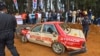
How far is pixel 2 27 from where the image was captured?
730cm

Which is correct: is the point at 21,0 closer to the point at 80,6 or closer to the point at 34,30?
the point at 80,6

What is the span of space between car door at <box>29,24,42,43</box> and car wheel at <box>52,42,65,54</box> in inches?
49.3

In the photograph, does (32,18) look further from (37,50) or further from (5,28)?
(5,28)

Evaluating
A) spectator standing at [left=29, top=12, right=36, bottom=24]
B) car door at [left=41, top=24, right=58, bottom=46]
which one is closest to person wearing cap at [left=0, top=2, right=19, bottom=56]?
car door at [left=41, top=24, right=58, bottom=46]

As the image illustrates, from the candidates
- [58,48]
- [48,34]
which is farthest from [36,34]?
[58,48]

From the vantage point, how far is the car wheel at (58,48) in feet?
42.7

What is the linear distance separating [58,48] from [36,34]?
1806 millimetres

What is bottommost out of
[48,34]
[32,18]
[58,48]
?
[32,18]

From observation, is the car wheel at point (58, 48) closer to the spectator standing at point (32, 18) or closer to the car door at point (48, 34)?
the car door at point (48, 34)

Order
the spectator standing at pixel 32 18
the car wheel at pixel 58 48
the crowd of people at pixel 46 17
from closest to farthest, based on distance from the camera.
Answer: the car wheel at pixel 58 48 → the spectator standing at pixel 32 18 → the crowd of people at pixel 46 17

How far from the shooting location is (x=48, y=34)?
13797 mm

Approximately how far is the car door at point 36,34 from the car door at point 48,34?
318 mm

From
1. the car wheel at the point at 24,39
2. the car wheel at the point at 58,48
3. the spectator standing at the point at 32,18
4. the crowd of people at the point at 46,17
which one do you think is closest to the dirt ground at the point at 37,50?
the car wheel at the point at 24,39

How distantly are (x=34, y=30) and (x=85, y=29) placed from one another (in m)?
3.39
